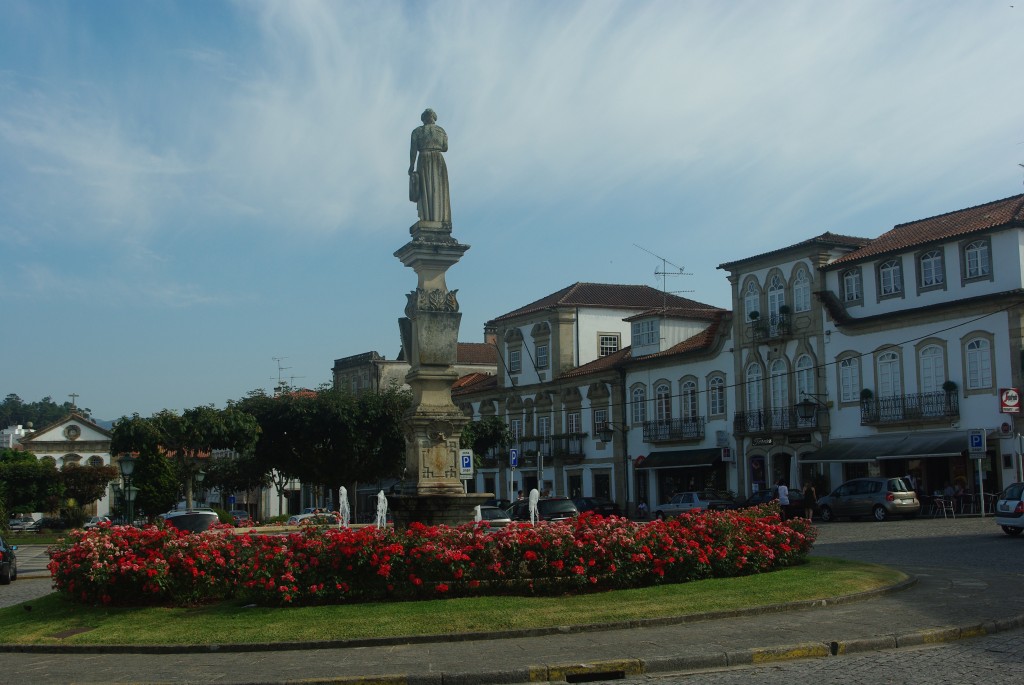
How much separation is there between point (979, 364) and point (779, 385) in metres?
10.5

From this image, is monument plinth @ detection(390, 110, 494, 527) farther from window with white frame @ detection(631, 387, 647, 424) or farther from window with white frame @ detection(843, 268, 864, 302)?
window with white frame @ detection(631, 387, 647, 424)

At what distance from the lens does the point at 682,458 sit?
5450 cm

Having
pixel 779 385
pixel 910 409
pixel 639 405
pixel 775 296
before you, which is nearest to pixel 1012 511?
pixel 910 409

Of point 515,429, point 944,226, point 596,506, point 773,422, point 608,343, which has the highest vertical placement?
point 944,226

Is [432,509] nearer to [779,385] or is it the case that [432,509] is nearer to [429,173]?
[429,173]

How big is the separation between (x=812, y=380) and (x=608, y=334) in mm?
19947

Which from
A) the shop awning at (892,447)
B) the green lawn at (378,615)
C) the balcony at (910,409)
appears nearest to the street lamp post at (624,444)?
the shop awning at (892,447)

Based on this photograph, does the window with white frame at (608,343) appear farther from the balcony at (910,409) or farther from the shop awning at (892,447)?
the balcony at (910,409)

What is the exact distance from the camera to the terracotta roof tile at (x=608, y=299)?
66812 mm

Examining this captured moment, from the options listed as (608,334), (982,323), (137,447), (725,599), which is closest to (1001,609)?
(725,599)

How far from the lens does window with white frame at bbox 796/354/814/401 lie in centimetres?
4866

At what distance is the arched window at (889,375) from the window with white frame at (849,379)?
1.22 m

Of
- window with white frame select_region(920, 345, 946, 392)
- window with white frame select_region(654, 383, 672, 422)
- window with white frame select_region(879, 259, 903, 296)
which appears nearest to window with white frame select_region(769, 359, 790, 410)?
window with white frame select_region(879, 259, 903, 296)

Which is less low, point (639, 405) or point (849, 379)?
point (849, 379)
